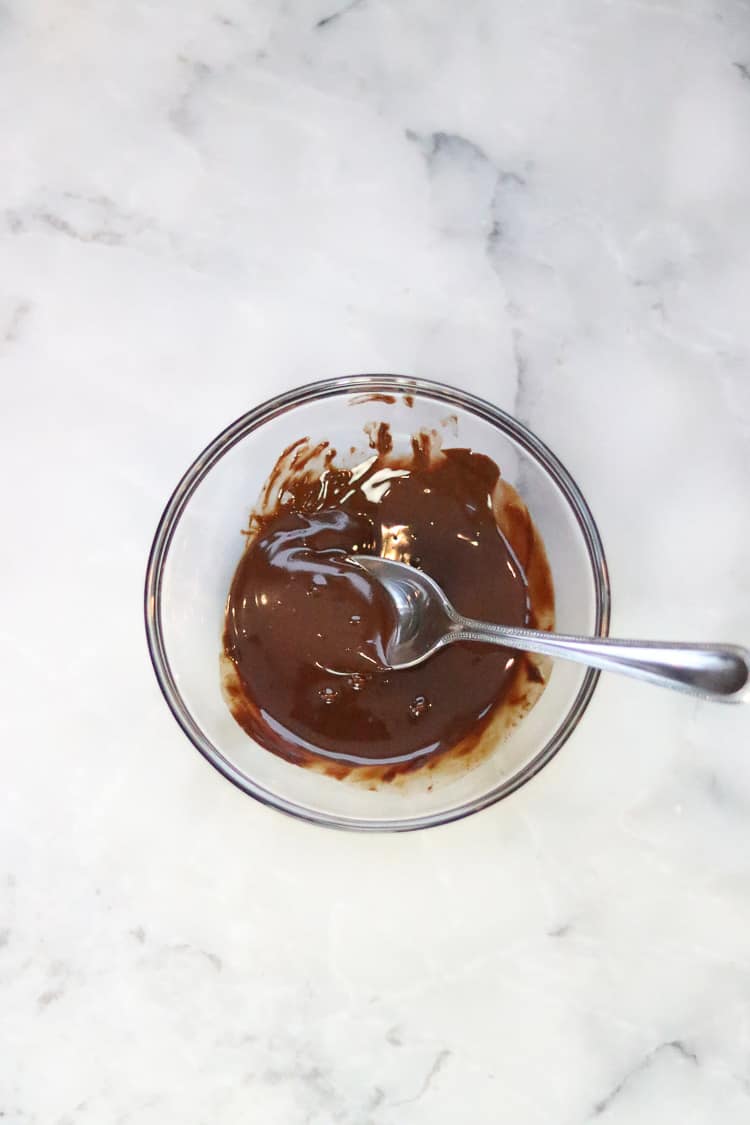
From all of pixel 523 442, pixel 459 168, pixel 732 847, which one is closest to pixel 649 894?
pixel 732 847

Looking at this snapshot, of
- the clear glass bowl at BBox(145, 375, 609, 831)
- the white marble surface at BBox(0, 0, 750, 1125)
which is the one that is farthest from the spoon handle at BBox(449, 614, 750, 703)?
the white marble surface at BBox(0, 0, 750, 1125)

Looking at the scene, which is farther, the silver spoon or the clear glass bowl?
the clear glass bowl

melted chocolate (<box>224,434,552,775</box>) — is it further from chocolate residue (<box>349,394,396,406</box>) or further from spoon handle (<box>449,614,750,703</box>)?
spoon handle (<box>449,614,750,703</box>)

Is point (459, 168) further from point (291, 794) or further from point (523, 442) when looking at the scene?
point (291, 794)

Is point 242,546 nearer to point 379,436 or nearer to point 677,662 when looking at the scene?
point 379,436

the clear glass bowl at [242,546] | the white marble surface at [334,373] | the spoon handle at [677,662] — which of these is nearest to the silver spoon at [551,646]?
the spoon handle at [677,662]

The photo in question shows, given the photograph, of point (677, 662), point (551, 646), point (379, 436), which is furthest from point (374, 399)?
point (677, 662)
